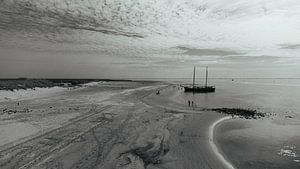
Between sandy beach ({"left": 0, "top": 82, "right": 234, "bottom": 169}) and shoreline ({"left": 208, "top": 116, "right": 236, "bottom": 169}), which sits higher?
sandy beach ({"left": 0, "top": 82, "right": 234, "bottom": 169})

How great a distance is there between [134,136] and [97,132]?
2.99 metres

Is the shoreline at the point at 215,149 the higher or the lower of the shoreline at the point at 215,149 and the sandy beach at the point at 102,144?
the lower

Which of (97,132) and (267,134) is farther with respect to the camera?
(267,134)

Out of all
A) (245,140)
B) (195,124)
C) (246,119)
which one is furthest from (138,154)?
(246,119)

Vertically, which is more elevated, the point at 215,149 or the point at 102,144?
the point at 102,144

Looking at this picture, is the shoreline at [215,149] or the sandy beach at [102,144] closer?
the sandy beach at [102,144]

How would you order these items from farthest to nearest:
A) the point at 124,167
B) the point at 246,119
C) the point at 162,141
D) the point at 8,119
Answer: the point at 246,119 → the point at 8,119 → the point at 162,141 → the point at 124,167

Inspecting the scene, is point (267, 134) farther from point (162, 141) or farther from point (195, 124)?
point (162, 141)

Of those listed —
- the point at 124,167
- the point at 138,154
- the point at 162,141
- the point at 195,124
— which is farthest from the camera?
the point at 195,124

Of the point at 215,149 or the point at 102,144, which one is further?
the point at 215,149

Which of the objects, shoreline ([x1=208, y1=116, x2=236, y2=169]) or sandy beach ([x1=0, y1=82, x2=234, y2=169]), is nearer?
sandy beach ([x1=0, y1=82, x2=234, y2=169])

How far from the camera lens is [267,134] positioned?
74.9 feet

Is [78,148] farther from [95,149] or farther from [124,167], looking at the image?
[124,167]

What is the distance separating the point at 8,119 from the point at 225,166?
19.0 m
